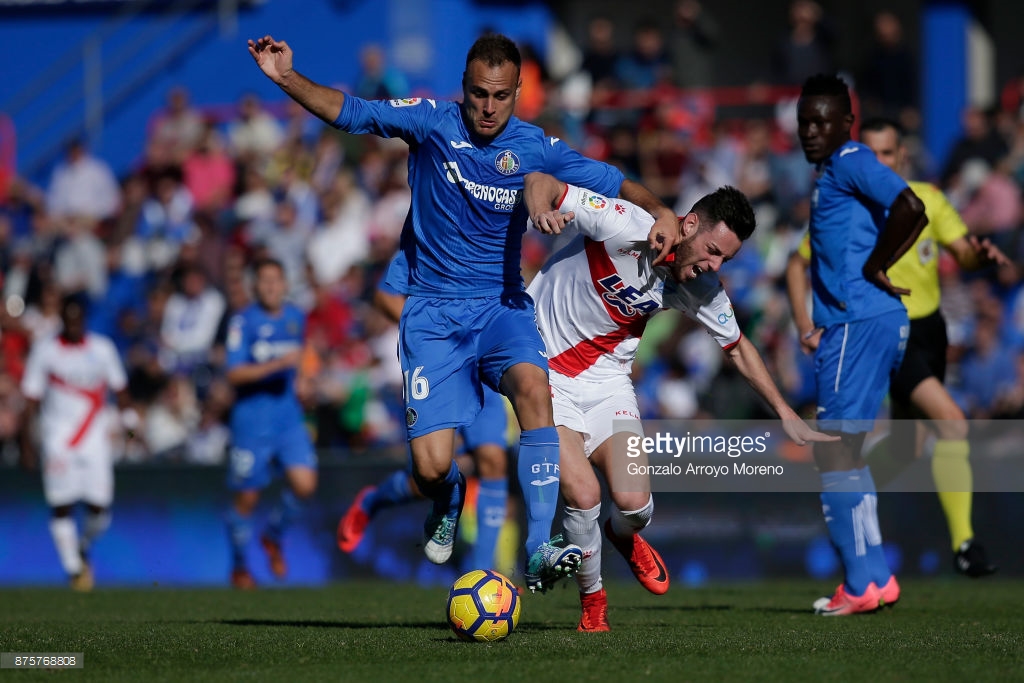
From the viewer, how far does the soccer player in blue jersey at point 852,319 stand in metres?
8.55

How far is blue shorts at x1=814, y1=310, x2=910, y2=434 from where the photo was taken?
8.57 meters

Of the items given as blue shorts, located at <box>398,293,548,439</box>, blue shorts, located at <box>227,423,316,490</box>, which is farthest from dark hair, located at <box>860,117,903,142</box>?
blue shorts, located at <box>227,423,316,490</box>

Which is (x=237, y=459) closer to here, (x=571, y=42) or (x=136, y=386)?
(x=136, y=386)

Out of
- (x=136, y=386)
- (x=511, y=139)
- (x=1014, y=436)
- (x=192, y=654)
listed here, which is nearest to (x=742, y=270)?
(x=1014, y=436)

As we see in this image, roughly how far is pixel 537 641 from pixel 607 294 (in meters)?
1.94

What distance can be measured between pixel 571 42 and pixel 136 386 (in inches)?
355

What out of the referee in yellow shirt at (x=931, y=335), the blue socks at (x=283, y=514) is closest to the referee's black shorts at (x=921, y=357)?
the referee in yellow shirt at (x=931, y=335)

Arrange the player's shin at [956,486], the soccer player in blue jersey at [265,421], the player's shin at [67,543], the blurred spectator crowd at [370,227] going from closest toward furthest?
the player's shin at [956,486] → the soccer player in blue jersey at [265,421] → the player's shin at [67,543] → the blurred spectator crowd at [370,227]

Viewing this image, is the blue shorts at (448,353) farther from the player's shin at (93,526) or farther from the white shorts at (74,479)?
the player's shin at (93,526)

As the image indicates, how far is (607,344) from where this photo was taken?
26.0 ft

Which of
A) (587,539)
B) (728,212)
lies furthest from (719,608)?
(728,212)

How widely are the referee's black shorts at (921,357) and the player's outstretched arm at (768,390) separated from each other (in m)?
2.03

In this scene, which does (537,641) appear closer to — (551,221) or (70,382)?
(551,221)

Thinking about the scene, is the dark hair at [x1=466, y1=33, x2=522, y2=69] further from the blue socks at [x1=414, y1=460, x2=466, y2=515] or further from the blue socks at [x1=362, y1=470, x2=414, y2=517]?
the blue socks at [x1=362, y1=470, x2=414, y2=517]
